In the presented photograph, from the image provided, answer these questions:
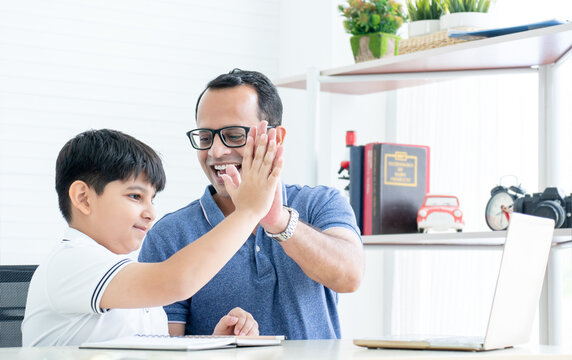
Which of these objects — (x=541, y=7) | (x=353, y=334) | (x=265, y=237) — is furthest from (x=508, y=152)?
(x=265, y=237)

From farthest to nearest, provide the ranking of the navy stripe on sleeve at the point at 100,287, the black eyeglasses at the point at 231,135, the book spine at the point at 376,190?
the book spine at the point at 376,190
the black eyeglasses at the point at 231,135
the navy stripe on sleeve at the point at 100,287

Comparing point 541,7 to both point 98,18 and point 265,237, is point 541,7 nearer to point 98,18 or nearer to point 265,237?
point 265,237

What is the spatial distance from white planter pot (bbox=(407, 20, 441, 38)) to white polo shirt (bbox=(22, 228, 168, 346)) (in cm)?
153

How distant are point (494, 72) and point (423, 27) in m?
0.27

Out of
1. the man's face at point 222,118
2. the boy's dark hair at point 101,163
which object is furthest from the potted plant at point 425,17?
the boy's dark hair at point 101,163

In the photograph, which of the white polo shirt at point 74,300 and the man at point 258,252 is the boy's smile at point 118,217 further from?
the man at point 258,252

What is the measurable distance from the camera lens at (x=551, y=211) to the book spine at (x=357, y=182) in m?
0.65

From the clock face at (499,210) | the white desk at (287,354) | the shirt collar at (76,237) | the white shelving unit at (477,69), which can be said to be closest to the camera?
the white desk at (287,354)

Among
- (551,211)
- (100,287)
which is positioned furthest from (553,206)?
(100,287)

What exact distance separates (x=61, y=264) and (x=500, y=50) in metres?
1.49

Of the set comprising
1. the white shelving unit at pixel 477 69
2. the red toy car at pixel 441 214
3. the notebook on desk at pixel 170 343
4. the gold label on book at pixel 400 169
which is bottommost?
the notebook on desk at pixel 170 343

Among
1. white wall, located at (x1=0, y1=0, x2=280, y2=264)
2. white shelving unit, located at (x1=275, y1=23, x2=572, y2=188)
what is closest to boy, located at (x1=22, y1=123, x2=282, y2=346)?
white shelving unit, located at (x1=275, y1=23, x2=572, y2=188)

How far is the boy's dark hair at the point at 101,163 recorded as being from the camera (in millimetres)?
1510

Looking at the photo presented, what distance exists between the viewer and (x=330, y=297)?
199 cm
